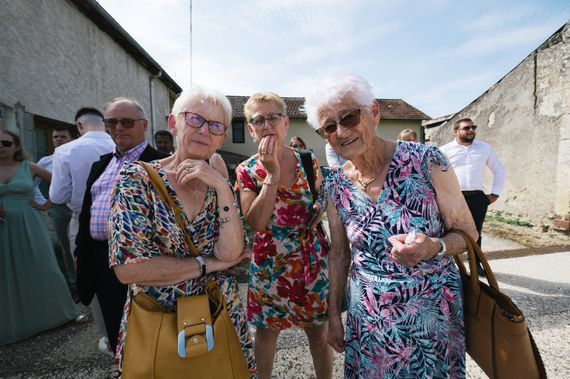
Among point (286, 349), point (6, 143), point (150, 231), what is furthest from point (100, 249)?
point (6, 143)

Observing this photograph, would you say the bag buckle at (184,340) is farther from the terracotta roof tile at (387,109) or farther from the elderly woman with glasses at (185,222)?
the terracotta roof tile at (387,109)

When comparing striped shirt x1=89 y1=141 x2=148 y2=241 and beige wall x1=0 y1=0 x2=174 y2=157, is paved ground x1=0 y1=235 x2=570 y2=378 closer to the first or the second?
striped shirt x1=89 y1=141 x2=148 y2=241

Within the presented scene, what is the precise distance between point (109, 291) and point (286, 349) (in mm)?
1573

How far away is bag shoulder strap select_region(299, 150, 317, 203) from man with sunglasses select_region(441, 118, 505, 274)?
3407 mm

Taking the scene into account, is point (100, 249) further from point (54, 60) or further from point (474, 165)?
point (54, 60)

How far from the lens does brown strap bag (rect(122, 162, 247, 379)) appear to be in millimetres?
1078

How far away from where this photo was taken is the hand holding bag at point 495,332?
3.57 feet

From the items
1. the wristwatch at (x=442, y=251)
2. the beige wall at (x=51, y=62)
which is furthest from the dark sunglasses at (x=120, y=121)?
the beige wall at (x=51, y=62)

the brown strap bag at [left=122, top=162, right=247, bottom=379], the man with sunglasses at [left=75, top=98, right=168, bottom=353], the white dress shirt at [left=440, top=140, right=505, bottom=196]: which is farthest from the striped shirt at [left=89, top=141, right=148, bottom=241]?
the white dress shirt at [left=440, top=140, right=505, bottom=196]

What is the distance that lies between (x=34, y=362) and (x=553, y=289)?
580 cm

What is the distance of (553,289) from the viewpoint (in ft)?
12.2

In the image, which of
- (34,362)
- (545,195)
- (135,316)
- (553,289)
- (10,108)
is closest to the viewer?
(135,316)

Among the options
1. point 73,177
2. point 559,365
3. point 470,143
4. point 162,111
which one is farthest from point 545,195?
point 162,111

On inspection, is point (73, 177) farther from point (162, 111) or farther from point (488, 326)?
point (162, 111)
